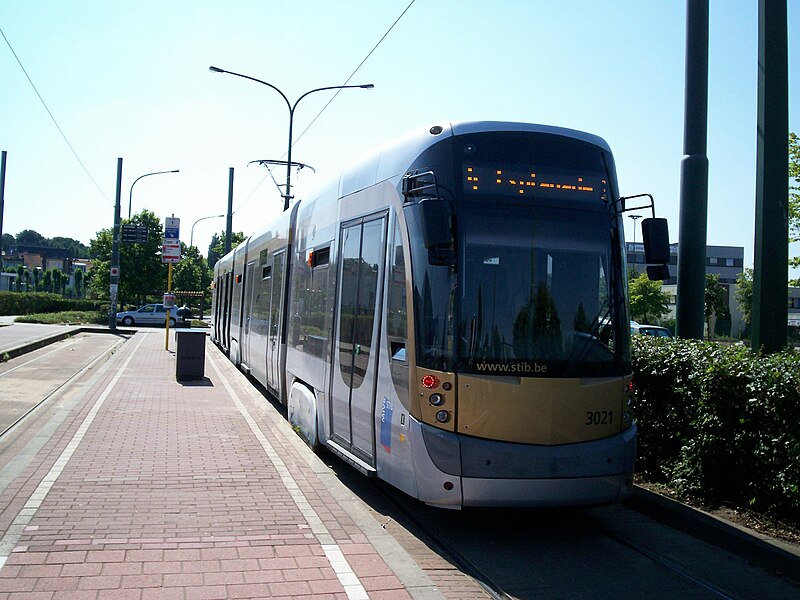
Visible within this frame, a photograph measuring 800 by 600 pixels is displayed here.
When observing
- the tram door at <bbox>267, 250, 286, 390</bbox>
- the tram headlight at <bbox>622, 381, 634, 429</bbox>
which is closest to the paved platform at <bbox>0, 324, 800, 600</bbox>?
the tram headlight at <bbox>622, 381, 634, 429</bbox>

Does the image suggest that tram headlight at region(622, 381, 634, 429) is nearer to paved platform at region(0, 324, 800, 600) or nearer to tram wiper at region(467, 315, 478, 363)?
paved platform at region(0, 324, 800, 600)

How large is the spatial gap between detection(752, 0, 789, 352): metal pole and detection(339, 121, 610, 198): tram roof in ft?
7.38

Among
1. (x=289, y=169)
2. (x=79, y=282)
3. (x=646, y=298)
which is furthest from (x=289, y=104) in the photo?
(x=79, y=282)

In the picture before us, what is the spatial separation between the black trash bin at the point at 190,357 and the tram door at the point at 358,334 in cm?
993

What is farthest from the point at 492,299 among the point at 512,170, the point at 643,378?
the point at 643,378

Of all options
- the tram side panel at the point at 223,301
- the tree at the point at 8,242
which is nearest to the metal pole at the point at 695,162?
the tram side panel at the point at 223,301

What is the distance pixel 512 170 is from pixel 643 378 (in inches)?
124

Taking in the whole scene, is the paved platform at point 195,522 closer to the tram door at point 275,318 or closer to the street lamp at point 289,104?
the tram door at point 275,318

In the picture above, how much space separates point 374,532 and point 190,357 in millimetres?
12090

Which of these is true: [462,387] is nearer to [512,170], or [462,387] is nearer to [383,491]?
[512,170]

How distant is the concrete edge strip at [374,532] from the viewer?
17.4 feet

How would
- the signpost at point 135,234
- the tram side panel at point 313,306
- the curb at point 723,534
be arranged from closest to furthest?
1. the curb at point 723,534
2. the tram side panel at point 313,306
3. the signpost at point 135,234

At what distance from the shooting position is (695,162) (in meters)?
9.53

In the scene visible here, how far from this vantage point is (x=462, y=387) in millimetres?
6211
